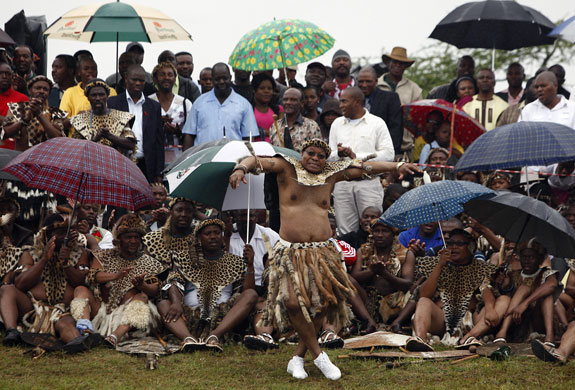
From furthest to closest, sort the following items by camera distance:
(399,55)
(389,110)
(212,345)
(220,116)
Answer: (399,55)
(389,110)
(220,116)
(212,345)

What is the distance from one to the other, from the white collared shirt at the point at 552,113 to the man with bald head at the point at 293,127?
115 inches

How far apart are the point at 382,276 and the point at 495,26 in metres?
6.04

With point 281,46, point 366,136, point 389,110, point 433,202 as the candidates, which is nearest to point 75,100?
point 281,46

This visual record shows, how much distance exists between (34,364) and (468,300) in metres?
4.68

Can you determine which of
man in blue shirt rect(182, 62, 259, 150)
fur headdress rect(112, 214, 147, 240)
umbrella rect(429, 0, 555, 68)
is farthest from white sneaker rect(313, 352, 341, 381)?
umbrella rect(429, 0, 555, 68)

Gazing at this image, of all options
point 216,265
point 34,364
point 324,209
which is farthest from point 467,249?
point 34,364

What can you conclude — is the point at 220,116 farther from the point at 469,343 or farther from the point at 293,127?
the point at 469,343

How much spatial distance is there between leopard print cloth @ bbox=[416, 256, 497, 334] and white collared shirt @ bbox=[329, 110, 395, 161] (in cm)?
213

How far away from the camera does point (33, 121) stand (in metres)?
11.3

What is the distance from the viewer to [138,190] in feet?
30.0

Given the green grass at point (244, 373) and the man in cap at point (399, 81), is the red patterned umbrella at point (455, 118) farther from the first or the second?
the green grass at point (244, 373)

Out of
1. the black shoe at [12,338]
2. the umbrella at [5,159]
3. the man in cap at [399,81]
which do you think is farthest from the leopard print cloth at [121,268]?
the man in cap at [399,81]

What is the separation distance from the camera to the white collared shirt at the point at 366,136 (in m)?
11.5

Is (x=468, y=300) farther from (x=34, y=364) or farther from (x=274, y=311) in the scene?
(x=34, y=364)
